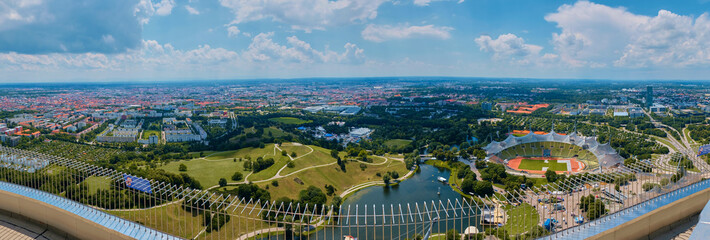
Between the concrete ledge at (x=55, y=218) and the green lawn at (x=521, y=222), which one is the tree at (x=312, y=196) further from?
the concrete ledge at (x=55, y=218)

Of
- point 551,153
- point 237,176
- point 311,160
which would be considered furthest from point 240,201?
point 551,153

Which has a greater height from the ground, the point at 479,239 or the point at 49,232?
the point at 49,232

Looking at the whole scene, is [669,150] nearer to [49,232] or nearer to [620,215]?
[620,215]

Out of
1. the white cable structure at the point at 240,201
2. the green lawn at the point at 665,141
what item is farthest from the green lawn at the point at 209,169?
the green lawn at the point at 665,141

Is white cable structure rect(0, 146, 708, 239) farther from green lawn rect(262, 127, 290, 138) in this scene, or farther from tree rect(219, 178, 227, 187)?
green lawn rect(262, 127, 290, 138)

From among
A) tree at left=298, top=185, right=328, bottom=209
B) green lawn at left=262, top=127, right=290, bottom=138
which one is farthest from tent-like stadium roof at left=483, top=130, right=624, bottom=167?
green lawn at left=262, top=127, right=290, bottom=138

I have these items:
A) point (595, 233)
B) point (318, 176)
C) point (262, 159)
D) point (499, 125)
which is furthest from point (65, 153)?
point (499, 125)
